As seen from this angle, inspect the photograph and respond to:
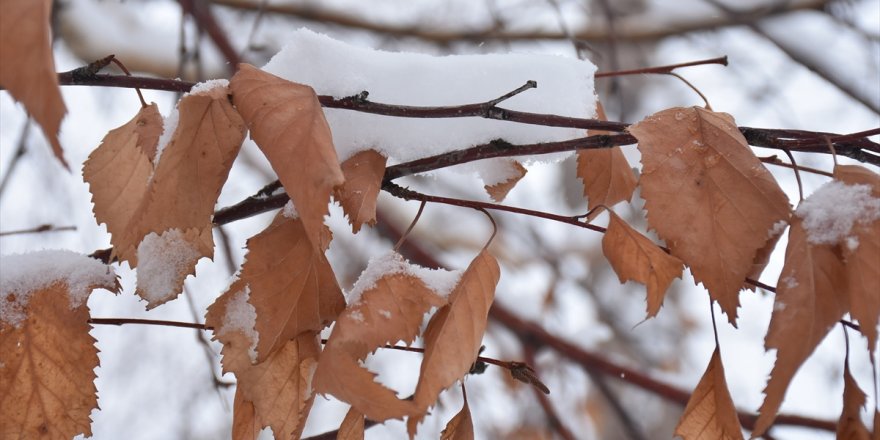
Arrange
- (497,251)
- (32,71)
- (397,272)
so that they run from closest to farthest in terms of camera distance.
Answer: (32,71) < (397,272) < (497,251)

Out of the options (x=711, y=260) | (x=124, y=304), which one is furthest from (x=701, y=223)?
(x=124, y=304)

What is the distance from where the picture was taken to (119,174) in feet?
1.25

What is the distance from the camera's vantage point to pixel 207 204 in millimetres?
293

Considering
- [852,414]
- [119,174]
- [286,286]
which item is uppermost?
[119,174]

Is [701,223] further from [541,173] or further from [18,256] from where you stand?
[541,173]

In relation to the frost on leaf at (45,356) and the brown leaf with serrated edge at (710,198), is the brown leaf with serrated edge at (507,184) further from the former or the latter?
the frost on leaf at (45,356)

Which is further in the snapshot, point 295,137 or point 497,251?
point 497,251

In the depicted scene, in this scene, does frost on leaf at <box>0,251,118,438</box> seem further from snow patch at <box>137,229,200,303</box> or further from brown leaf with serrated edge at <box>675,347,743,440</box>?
brown leaf with serrated edge at <box>675,347,743,440</box>

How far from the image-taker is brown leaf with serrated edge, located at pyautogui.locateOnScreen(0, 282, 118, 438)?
325 millimetres

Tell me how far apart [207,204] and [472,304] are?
4.9 inches

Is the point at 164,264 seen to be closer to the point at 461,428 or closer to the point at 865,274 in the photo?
the point at 461,428

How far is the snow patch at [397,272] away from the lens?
0.31 metres

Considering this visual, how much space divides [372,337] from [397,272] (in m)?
0.04

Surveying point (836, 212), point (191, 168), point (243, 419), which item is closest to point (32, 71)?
point (191, 168)
